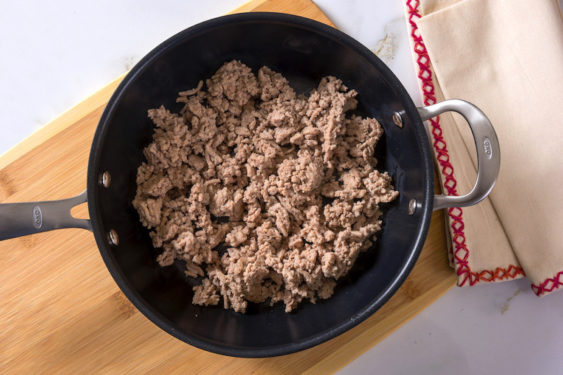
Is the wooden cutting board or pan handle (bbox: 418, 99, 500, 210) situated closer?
pan handle (bbox: 418, 99, 500, 210)

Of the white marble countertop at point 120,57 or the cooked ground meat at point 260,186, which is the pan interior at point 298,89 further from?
the white marble countertop at point 120,57

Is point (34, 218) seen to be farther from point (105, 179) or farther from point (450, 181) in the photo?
point (450, 181)

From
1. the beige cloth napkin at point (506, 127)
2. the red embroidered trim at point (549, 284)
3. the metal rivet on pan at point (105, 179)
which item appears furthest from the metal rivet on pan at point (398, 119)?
the metal rivet on pan at point (105, 179)

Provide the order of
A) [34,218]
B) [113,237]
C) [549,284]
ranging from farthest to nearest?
1. [549,284]
2. [113,237]
3. [34,218]

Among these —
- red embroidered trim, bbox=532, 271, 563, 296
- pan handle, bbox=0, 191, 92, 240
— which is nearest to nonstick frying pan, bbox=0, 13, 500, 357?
pan handle, bbox=0, 191, 92, 240

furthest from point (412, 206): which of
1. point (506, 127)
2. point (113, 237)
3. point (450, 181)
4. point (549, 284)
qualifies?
point (113, 237)

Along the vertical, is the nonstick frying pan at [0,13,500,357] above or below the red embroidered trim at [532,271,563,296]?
above

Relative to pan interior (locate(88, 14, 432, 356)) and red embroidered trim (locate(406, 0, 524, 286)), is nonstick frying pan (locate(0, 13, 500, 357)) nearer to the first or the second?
pan interior (locate(88, 14, 432, 356))
